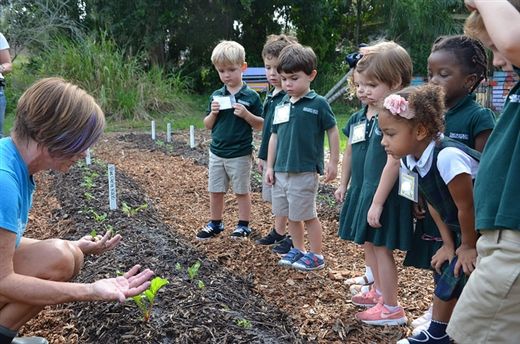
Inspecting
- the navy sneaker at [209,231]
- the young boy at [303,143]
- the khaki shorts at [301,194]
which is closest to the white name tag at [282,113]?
the young boy at [303,143]

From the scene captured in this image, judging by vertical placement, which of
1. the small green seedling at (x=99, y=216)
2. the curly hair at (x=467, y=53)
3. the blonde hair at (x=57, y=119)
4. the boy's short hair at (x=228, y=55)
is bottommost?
the small green seedling at (x=99, y=216)

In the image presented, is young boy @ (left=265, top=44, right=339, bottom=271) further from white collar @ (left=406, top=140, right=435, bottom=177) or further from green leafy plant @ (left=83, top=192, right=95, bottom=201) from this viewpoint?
green leafy plant @ (left=83, top=192, right=95, bottom=201)

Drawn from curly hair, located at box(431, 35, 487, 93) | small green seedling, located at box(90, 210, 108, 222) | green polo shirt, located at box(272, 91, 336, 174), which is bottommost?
small green seedling, located at box(90, 210, 108, 222)

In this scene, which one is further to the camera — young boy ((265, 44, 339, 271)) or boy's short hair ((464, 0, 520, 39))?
young boy ((265, 44, 339, 271))

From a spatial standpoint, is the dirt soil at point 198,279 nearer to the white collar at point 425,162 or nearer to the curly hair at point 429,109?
the white collar at point 425,162

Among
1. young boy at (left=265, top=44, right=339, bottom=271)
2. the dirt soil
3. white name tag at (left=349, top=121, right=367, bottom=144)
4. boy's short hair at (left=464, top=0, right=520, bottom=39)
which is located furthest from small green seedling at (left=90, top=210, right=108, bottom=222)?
boy's short hair at (left=464, top=0, right=520, bottom=39)

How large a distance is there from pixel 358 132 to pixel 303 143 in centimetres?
69

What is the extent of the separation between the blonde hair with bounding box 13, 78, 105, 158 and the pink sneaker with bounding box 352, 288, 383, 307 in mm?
2004

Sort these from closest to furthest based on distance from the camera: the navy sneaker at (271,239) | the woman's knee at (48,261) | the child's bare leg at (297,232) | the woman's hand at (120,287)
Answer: the woman's hand at (120,287) < the woman's knee at (48,261) < the child's bare leg at (297,232) < the navy sneaker at (271,239)

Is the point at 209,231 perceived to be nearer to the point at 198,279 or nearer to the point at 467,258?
the point at 198,279

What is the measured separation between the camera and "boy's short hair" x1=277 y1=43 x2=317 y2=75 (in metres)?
4.10

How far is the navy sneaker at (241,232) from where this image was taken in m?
5.12

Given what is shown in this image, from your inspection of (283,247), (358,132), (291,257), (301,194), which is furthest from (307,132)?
(283,247)

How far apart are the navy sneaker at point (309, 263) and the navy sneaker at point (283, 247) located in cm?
41
